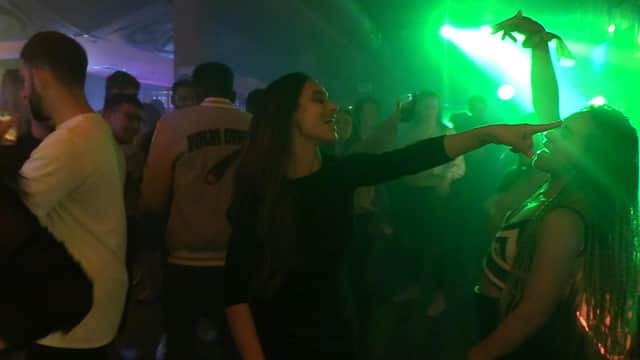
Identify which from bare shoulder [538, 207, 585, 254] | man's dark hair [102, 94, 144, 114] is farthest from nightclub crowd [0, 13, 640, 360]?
man's dark hair [102, 94, 144, 114]

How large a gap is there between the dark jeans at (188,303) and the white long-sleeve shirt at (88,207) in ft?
3.64

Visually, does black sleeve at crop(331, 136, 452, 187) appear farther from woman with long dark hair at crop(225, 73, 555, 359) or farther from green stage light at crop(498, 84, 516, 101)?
green stage light at crop(498, 84, 516, 101)

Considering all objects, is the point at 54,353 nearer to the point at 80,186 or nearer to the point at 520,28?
the point at 80,186

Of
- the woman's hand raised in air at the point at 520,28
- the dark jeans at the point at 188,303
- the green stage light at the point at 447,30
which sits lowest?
the dark jeans at the point at 188,303

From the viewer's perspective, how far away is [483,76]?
10.4 metres

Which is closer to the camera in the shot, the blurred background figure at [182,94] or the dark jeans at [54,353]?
the dark jeans at [54,353]

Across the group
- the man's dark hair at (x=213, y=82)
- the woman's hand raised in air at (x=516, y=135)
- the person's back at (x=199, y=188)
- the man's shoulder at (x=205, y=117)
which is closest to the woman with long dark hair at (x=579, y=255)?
the woman's hand raised in air at (x=516, y=135)

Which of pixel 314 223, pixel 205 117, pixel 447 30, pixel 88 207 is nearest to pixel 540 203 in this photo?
pixel 314 223

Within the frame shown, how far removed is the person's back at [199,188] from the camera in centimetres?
361

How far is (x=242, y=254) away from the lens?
236 centimetres

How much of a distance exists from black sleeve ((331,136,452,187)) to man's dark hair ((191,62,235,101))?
1603 mm

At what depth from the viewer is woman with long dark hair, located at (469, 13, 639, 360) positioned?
2262mm

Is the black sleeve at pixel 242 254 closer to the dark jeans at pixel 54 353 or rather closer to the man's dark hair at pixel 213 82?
the dark jeans at pixel 54 353

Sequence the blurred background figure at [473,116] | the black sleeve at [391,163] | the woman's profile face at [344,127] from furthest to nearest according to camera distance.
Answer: the blurred background figure at [473,116] < the woman's profile face at [344,127] < the black sleeve at [391,163]
